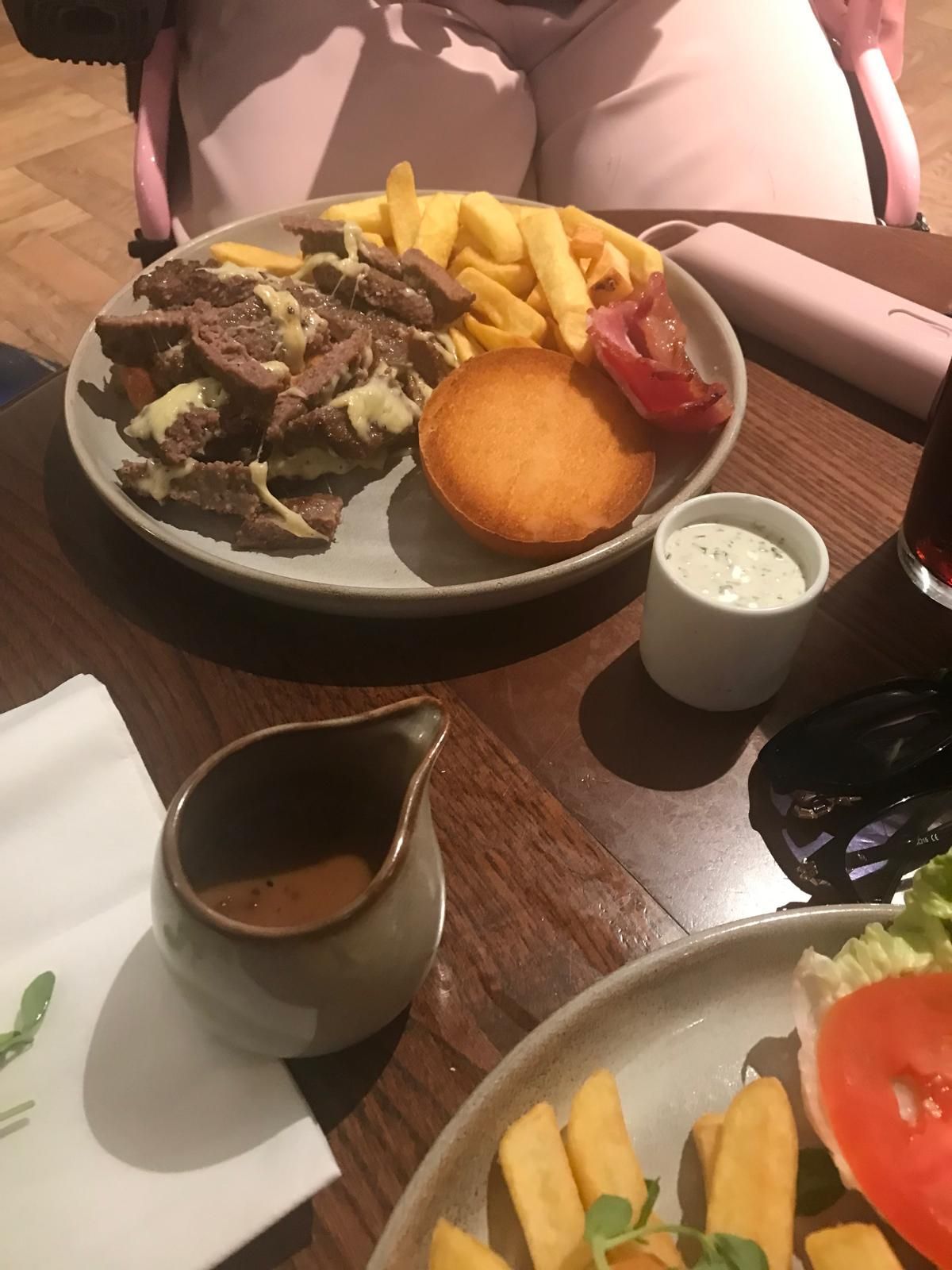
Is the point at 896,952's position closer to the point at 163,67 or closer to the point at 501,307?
the point at 501,307

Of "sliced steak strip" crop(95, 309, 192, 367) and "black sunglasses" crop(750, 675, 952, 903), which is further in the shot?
"sliced steak strip" crop(95, 309, 192, 367)

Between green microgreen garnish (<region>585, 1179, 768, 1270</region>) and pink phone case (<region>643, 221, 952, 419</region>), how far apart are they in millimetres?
1021

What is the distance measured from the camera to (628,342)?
1170mm

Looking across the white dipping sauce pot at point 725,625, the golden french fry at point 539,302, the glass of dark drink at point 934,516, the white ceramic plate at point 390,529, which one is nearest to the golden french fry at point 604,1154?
the white dipping sauce pot at point 725,625

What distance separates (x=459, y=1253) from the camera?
1.63 feet

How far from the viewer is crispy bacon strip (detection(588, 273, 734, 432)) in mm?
1124

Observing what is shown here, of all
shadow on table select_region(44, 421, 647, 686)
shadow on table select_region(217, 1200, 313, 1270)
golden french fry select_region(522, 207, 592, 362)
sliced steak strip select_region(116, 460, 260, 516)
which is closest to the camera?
shadow on table select_region(217, 1200, 313, 1270)

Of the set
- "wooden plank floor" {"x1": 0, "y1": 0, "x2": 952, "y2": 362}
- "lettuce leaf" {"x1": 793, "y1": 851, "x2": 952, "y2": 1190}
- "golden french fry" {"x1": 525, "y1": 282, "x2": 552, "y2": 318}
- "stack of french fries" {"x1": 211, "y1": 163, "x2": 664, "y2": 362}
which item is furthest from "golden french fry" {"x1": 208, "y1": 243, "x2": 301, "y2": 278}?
"wooden plank floor" {"x1": 0, "y1": 0, "x2": 952, "y2": 362}

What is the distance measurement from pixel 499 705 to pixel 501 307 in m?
0.62

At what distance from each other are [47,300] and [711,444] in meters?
2.83

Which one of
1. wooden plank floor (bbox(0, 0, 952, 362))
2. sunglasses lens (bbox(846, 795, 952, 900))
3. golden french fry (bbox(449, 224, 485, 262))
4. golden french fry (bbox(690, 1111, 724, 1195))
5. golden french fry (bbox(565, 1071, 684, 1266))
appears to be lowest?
wooden plank floor (bbox(0, 0, 952, 362))

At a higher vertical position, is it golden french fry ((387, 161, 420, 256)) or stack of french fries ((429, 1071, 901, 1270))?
golden french fry ((387, 161, 420, 256))

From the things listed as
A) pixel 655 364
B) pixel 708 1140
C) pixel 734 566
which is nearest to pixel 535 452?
pixel 655 364

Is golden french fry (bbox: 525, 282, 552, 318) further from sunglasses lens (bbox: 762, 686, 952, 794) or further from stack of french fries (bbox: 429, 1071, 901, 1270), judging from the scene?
stack of french fries (bbox: 429, 1071, 901, 1270)
